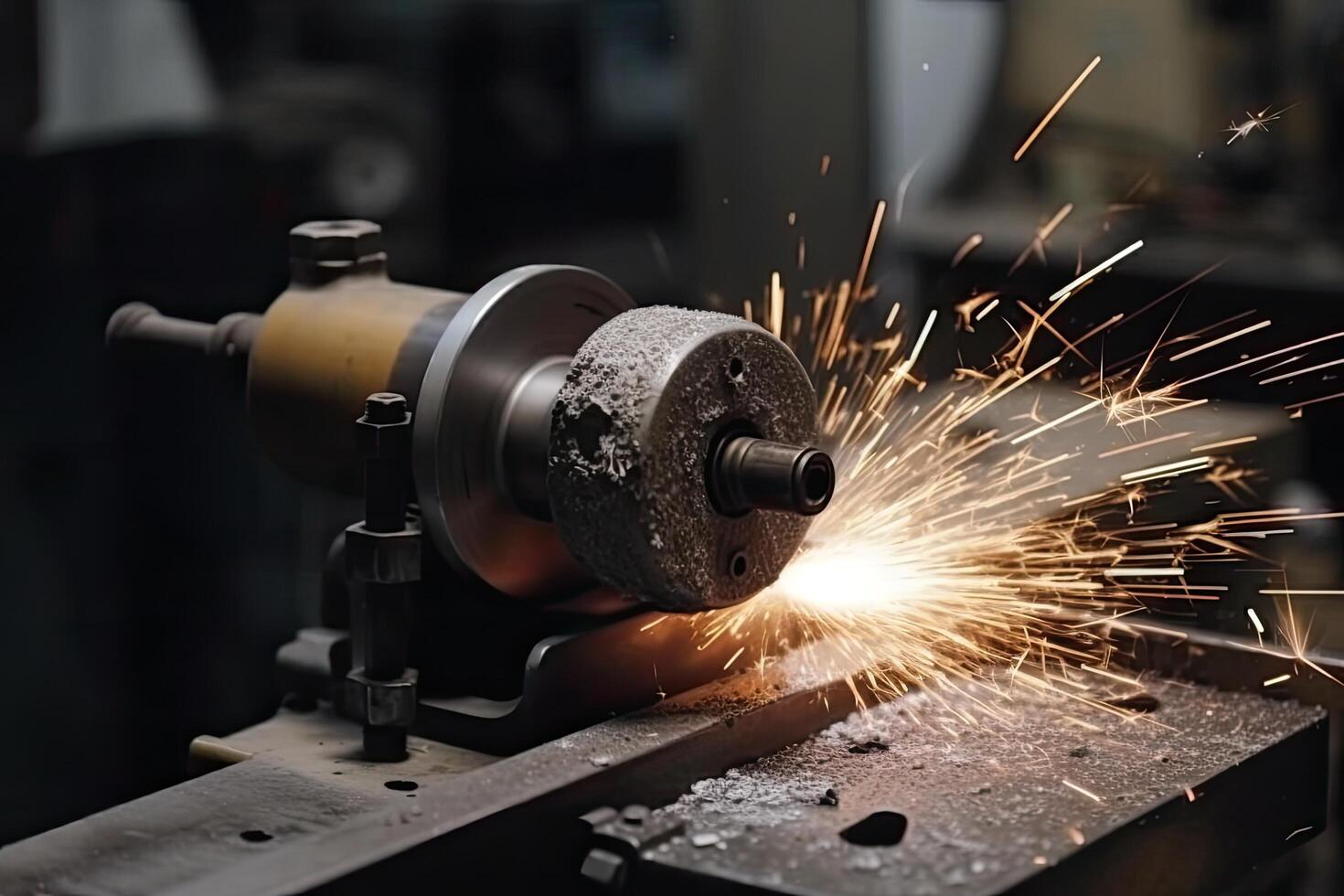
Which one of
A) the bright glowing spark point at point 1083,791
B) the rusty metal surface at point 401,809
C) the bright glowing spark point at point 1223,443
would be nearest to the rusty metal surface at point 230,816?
the rusty metal surface at point 401,809

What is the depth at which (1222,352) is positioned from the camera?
8.52ft

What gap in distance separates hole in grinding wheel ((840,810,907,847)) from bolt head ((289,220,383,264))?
71cm

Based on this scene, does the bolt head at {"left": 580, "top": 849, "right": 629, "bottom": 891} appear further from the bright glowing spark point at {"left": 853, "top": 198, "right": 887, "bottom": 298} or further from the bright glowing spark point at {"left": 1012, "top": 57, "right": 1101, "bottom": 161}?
the bright glowing spark point at {"left": 1012, "top": 57, "right": 1101, "bottom": 161}

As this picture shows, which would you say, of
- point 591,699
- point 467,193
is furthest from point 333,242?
point 467,193

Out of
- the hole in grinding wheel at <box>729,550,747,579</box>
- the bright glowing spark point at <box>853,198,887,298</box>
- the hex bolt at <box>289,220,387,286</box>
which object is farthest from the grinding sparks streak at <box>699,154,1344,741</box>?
the bright glowing spark point at <box>853,198,887,298</box>

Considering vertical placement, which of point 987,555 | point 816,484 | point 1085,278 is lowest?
point 987,555

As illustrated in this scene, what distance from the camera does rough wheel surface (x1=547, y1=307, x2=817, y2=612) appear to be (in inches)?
48.2

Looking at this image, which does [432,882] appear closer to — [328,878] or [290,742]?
[328,878]

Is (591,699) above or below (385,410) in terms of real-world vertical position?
below

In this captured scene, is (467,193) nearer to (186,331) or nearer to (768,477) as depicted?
(186,331)

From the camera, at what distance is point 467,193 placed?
8.91ft

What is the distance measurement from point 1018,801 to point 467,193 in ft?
5.83

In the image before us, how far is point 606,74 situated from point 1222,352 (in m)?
1.13

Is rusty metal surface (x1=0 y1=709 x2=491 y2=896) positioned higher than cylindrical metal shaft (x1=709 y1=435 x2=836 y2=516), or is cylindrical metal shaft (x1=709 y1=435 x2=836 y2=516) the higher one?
cylindrical metal shaft (x1=709 y1=435 x2=836 y2=516)
